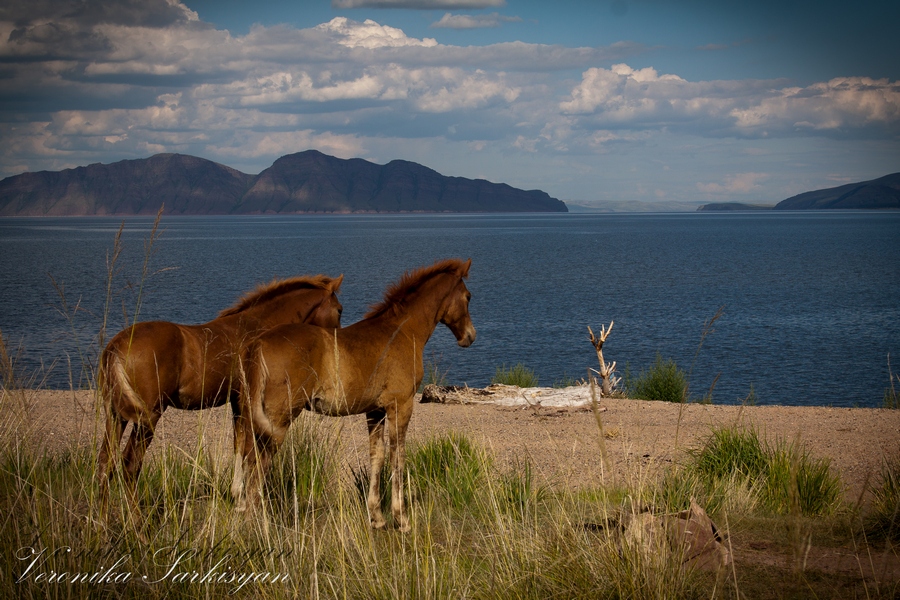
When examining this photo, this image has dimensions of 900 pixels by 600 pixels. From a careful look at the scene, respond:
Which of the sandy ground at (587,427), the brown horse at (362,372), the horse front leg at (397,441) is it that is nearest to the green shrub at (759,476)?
the sandy ground at (587,427)

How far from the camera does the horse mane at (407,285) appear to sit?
662 cm

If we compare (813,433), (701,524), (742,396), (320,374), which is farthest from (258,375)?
(742,396)

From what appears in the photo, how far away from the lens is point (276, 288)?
7.09 m

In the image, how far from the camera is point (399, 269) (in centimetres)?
6719

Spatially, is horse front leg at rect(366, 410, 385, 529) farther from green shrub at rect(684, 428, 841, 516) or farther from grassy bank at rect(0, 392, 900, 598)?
green shrub at rect(684, 428, 841, 516)

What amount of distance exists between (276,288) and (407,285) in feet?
4.30

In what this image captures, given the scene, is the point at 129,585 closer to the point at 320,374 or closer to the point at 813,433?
the point at 320,374

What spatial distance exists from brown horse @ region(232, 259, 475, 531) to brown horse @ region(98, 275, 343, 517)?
266mm

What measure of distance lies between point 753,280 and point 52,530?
210 ft

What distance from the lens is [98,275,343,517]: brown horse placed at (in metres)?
5.80

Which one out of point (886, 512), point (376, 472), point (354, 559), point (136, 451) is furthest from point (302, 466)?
point (886, 512)

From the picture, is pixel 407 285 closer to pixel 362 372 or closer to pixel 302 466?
pixel 362 372

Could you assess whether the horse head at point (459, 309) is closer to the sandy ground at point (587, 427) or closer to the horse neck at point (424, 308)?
the horse neck at point (424, 308)

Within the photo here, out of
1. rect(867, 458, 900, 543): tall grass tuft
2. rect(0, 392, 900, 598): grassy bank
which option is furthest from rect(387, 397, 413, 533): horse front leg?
rect(867, 458, 900, 543): tall grass tuft
